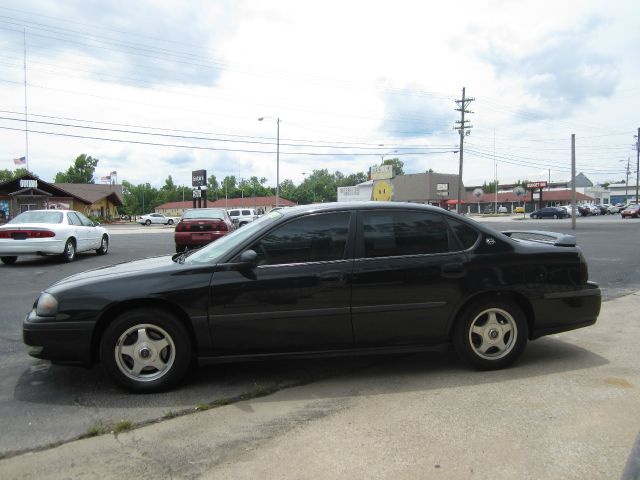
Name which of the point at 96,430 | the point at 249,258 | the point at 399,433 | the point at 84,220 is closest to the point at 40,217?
the point at 84,220

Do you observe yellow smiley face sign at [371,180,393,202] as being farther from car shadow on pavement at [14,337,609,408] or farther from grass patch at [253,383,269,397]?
grass patch at [253,383,269,397]

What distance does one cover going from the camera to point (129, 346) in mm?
3924

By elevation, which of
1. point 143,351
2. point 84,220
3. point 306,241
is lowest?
point 143,351

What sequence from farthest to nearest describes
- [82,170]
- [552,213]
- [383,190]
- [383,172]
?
[82,170]
[552,213]
[383,172]
[383,190]

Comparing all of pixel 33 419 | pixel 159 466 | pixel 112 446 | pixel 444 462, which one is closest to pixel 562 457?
pixel 444 462

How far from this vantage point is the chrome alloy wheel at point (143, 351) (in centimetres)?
391

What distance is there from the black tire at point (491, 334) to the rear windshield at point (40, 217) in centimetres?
1174

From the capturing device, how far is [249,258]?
3912mm

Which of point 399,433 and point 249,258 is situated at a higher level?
point 249,258

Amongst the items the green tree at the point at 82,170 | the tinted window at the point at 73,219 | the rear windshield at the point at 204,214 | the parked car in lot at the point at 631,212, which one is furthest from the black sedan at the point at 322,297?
the green tree at the point at 82,170

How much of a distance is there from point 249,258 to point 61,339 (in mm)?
1579

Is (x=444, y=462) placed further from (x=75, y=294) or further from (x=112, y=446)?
(x=75, y=294)

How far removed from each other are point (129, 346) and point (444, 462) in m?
2.49

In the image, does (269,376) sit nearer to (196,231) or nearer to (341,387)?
(341,387)
